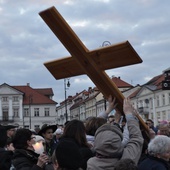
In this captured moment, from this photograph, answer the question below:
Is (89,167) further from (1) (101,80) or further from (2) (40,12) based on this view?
(2) (40,12)

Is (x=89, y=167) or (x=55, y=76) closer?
(x=89, y=167)

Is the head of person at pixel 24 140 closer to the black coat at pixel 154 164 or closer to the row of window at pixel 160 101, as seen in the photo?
the black coat at pixel 154 164

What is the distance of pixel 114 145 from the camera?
4.46 meters

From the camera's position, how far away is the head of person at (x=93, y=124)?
5801mm

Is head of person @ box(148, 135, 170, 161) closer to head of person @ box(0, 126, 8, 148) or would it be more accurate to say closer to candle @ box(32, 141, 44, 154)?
candle @ box(32, 141, 44, 154)

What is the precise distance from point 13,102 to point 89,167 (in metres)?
111

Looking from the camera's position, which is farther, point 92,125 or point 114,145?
point 92,125

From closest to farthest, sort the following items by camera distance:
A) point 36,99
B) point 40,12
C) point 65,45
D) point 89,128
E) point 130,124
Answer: point 40,12
point 65,45
point 130,124
point 89,128
point 36,99

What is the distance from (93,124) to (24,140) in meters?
0.89

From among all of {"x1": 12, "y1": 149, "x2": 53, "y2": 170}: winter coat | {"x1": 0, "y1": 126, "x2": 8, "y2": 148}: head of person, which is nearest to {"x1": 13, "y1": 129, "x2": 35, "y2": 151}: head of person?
{"x1": 12, "y1": 149, "x2": 53, "y2": 170}: winter coat

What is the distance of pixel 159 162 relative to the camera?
17.2 ft

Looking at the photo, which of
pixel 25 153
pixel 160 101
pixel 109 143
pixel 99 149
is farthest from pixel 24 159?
pixel 160 101

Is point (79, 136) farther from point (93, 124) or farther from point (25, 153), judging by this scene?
point (25, 153)

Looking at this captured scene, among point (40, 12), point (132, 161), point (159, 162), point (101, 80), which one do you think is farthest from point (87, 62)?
point (159, 162)
